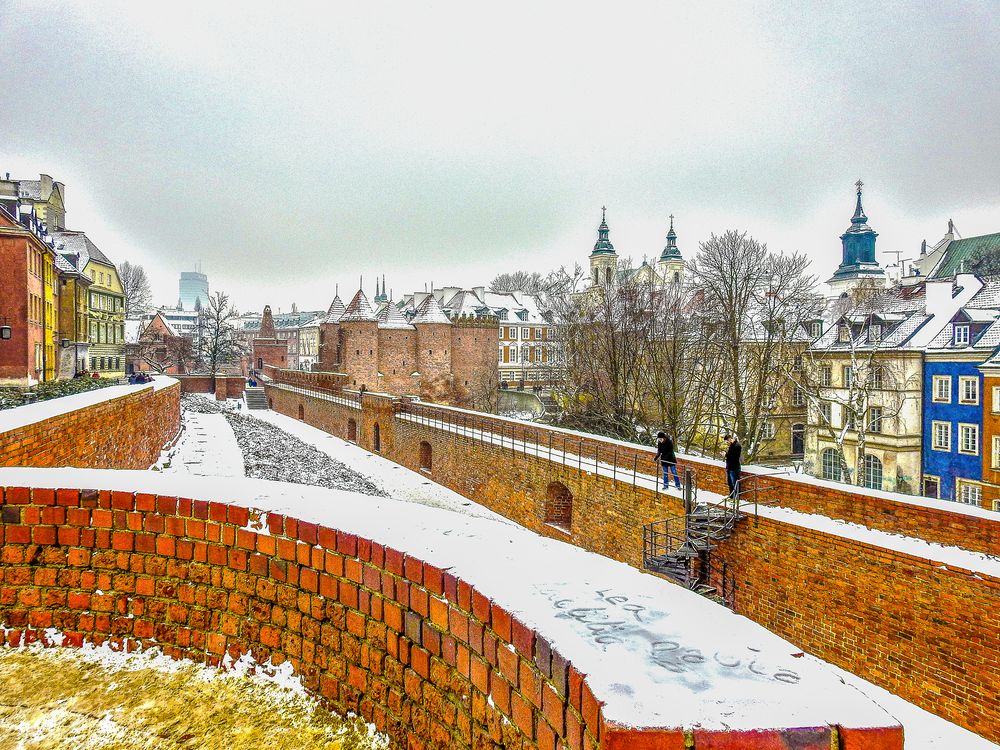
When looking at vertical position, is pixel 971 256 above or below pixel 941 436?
above

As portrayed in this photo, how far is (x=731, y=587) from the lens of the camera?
991 centimetres

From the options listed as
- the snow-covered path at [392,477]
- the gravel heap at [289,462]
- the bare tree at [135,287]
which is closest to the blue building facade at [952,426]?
the snow-covered path at [392,477]

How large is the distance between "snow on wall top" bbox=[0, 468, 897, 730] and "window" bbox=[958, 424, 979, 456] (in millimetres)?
27329

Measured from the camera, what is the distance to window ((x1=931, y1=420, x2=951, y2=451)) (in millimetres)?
24469

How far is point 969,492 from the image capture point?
77.5ft

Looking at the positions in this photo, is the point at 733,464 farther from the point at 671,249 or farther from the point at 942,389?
the point at 671,249

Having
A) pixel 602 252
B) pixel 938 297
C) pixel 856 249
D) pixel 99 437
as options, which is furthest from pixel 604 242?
pixel 99 437

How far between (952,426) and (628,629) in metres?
28.7

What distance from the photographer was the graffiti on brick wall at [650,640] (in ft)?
5.32

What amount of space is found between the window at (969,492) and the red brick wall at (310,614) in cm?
2782

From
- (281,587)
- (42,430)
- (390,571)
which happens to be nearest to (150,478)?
(281,587)

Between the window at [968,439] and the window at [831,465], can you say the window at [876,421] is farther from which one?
the window at [968,439]

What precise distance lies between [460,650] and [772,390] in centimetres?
2453

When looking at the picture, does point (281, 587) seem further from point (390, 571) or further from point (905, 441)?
point (905, 441)
